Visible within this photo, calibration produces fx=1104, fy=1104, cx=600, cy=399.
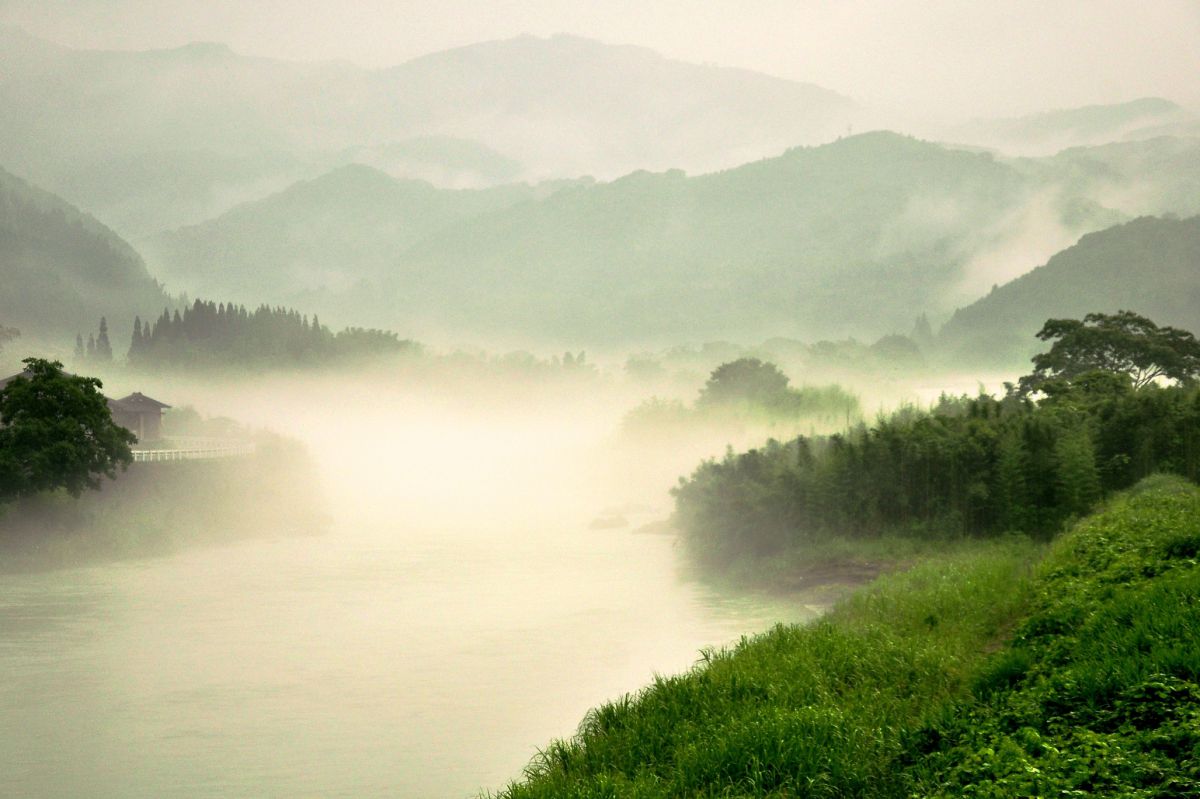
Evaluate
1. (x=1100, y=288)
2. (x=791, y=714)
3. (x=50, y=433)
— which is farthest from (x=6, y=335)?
(x=1100, y=288)

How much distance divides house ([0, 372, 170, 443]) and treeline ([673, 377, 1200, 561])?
5220cm

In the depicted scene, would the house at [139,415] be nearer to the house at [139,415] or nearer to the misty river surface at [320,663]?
the house at [139,415]

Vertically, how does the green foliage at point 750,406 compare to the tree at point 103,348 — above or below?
below

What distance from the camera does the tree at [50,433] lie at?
67.4 metres

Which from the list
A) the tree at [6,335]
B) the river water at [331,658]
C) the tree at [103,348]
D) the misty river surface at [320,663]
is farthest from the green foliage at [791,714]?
the tree at [103,348]

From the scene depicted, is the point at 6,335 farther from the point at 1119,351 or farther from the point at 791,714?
the point at 791,714

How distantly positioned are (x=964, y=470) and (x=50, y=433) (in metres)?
54.2

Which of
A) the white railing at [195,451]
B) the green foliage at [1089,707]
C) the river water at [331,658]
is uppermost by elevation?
the white railing at [195,451]

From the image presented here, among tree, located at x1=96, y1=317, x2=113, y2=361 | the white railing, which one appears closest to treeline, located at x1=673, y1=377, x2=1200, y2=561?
the white railing

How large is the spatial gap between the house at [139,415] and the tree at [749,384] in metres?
62.4

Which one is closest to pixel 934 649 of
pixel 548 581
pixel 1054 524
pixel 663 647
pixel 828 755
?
pixel 828 755

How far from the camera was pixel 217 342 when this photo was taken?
178 meters

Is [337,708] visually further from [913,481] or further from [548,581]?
[548,581]

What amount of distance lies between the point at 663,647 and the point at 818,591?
9.96 m
